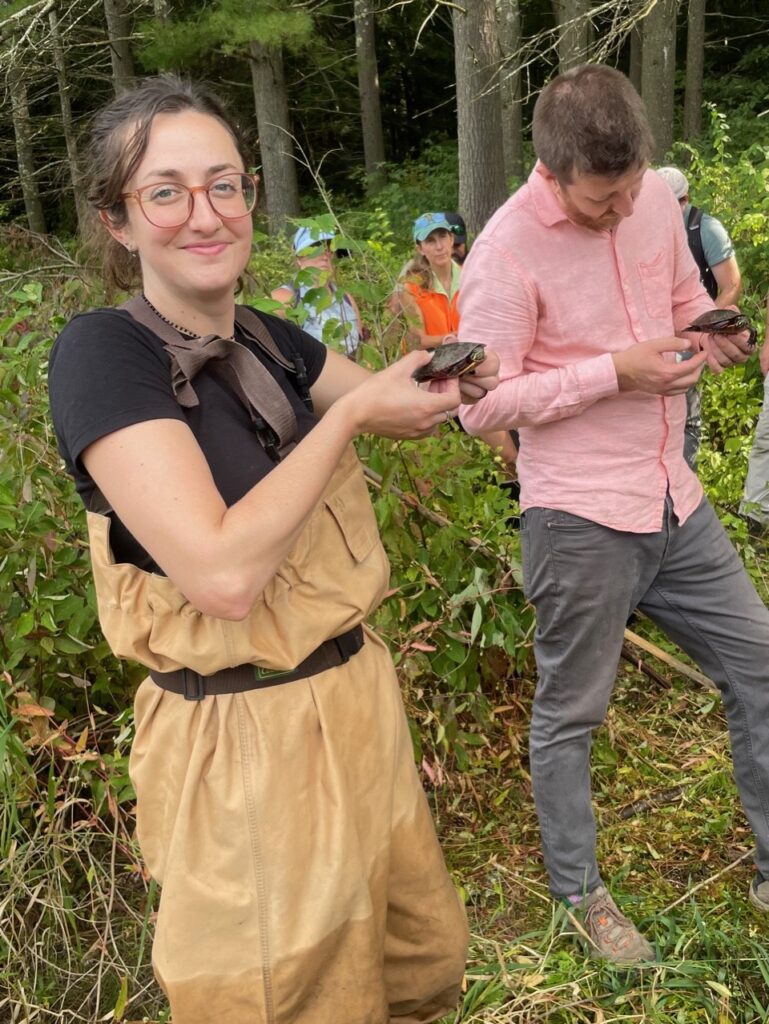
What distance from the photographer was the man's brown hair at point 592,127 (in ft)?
6.63

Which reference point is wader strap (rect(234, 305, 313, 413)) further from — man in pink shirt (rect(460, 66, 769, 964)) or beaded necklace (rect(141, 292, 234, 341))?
man in pink shirt (rect(460, 66, 769, 964))

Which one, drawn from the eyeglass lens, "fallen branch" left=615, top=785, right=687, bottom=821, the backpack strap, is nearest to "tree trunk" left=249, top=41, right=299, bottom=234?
the backpack strap

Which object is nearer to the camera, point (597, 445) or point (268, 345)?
point (268, 345)

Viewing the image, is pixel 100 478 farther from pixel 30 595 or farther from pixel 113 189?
pixel 30 595

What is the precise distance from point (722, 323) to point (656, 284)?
7.6 inches

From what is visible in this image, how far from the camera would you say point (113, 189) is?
1502 mm

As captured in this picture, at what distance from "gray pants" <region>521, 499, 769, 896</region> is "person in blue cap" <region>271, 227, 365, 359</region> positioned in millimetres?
1032

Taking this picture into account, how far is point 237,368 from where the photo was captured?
153 centimetres

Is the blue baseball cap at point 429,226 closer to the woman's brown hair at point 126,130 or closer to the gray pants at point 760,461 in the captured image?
the gray pants at point 760,461

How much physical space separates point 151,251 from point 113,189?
118mm

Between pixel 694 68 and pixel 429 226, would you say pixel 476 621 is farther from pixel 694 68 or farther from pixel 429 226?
pixel 694 68

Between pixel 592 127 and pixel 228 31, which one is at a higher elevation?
pixel 228 31

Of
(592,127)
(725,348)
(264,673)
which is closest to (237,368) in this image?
(264,673)

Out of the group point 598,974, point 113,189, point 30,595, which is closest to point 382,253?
point 30,595
